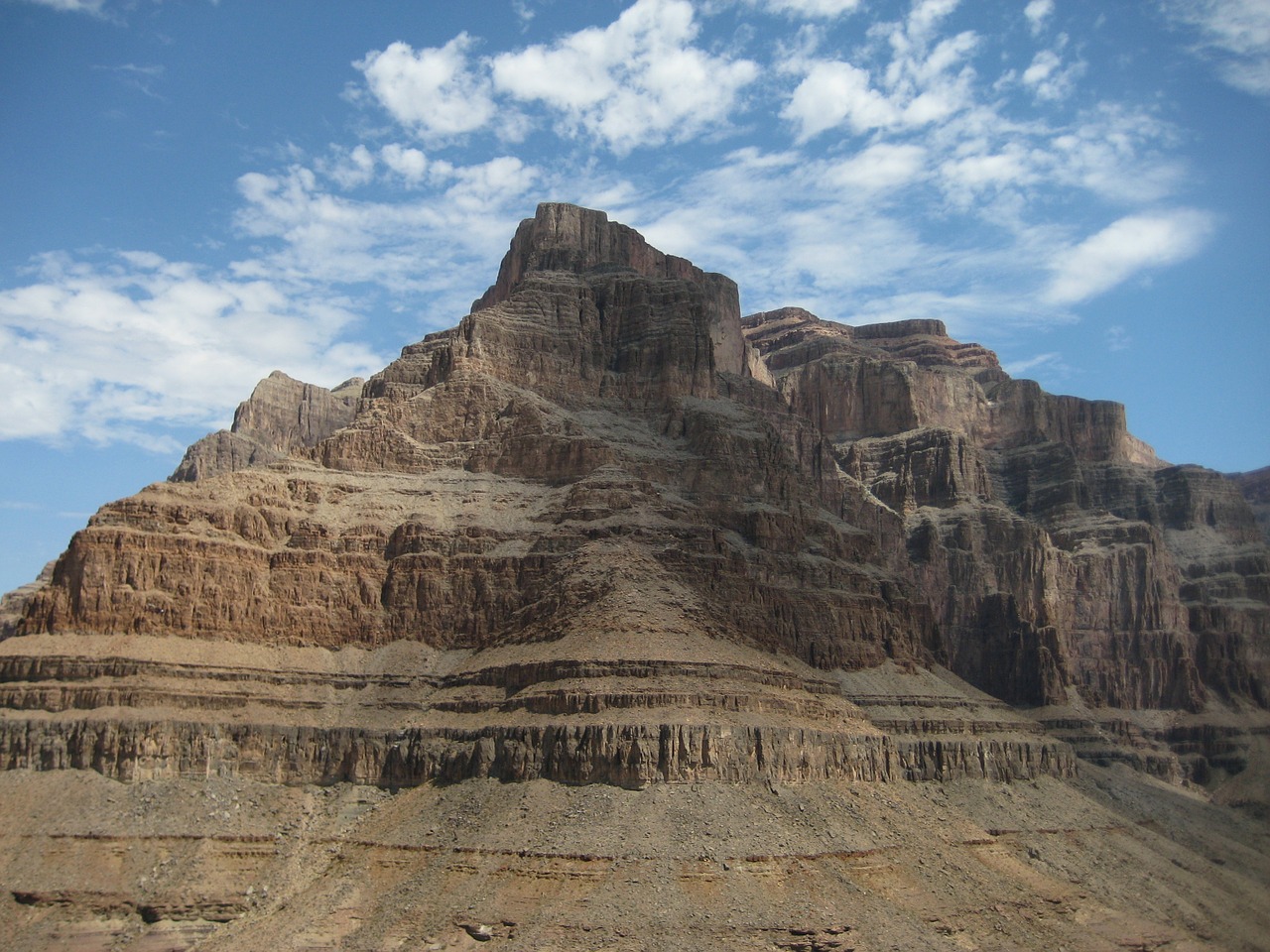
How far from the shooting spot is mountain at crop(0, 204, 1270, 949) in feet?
293

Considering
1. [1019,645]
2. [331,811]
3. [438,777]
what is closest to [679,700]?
[438,777]

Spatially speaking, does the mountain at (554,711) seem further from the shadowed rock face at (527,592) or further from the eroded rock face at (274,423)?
the eroded rock face at (274,423)

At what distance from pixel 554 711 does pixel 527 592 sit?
17.2m

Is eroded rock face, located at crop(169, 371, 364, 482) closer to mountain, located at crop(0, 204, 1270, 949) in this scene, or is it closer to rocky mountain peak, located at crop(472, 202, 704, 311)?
mountain, located at crop(0, 204, 1270, 949)

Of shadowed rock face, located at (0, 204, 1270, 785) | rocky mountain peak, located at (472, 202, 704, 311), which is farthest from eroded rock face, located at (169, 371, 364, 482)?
rocky mountain peak, located at (472, 202, 704, 311)

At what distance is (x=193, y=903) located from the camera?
89938mm

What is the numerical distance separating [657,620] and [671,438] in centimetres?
3459

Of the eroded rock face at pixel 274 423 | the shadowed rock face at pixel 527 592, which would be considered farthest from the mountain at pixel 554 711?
the eroded rock face at pixel 274 423

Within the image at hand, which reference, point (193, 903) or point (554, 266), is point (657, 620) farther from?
point (554, 266)

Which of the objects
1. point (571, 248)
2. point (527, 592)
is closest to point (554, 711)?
point (527, 592)

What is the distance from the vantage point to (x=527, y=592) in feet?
388

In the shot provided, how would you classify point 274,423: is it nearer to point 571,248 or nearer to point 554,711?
point 571,248

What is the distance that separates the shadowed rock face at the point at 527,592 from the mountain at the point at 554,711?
279 mm

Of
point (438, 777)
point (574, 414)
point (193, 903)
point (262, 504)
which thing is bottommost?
point (193, 903)
